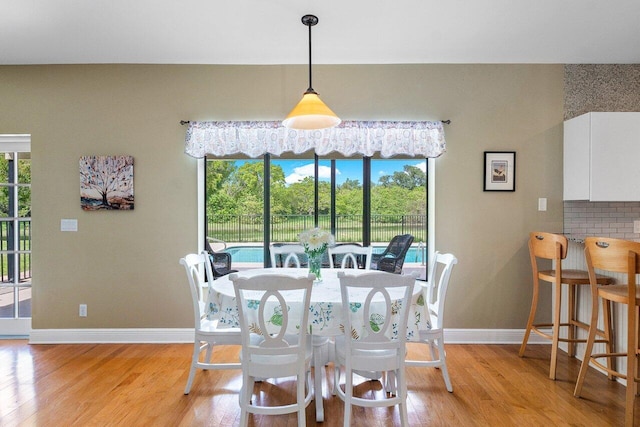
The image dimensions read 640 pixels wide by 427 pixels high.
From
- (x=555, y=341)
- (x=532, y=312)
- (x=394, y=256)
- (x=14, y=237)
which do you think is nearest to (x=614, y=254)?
(x=555, y=341)

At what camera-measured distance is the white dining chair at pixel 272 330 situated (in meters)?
1.82

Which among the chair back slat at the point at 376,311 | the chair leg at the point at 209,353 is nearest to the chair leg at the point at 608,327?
the chair back slat at the point at 376,311

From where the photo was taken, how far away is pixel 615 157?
308 cm

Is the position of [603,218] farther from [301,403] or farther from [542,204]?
[301,403]

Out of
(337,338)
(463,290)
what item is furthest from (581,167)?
(337,338)

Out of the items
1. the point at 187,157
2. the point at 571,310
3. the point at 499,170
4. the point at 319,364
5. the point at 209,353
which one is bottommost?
the point at 209,353

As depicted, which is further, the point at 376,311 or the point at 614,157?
the point at 614,157

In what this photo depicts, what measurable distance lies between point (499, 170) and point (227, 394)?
297cm

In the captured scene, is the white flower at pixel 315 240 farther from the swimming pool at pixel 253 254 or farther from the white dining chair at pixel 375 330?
the swimming pool at pixel 253 254

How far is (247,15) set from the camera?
2.63 meters

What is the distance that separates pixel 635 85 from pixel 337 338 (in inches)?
144

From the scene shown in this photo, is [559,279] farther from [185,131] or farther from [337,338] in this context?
[185,131]

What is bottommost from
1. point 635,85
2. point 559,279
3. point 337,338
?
point 337,338

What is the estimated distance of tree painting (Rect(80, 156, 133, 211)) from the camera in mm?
3404
